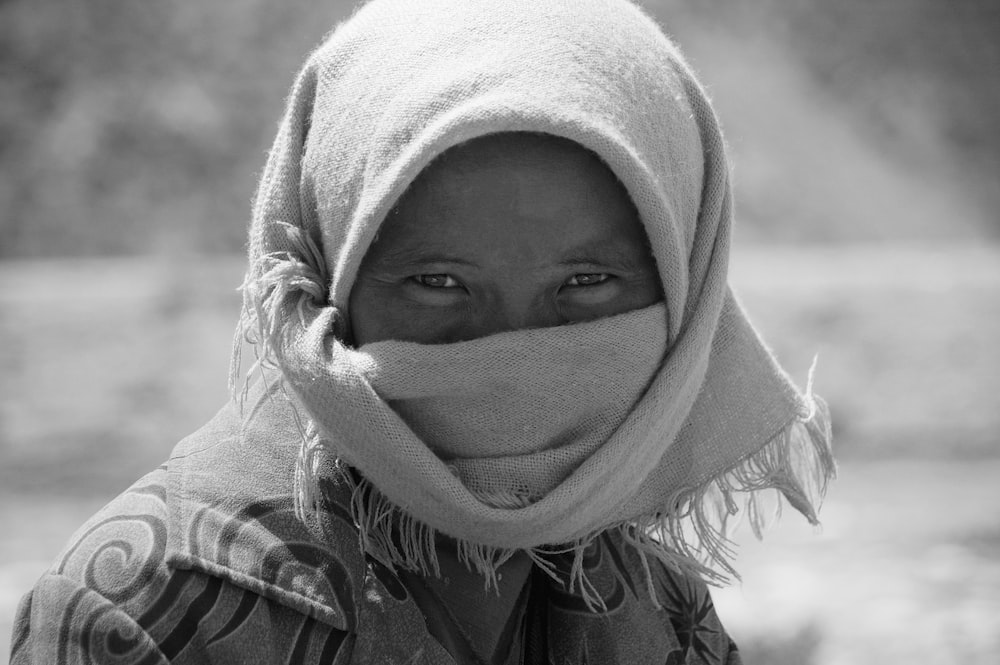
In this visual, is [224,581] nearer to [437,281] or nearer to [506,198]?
[437,281]

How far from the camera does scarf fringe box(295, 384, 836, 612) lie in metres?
1.71

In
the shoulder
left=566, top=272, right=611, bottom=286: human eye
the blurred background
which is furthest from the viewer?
the blurred background

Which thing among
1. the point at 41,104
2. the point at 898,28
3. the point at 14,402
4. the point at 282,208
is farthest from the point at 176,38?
the point at 282,208

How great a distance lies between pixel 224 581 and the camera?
1.61 meters

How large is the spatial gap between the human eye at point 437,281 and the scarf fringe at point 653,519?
0.27 meters

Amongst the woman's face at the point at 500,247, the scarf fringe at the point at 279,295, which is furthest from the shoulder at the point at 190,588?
the woman's face at the point at 500,247

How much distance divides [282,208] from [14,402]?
5333 millimetres

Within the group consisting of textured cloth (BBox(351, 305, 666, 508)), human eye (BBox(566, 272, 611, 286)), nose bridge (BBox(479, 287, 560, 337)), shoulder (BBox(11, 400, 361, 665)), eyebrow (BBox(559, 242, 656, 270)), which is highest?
eyebrow (BBox(559, 242, 656, 270))

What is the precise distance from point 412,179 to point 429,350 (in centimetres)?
22

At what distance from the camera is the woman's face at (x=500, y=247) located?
5.21 feet

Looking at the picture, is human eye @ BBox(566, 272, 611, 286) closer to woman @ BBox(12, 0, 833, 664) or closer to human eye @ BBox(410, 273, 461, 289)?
woman @ BBox(12, 0, 833, 664)

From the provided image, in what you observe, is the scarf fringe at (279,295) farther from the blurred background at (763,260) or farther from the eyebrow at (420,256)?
the blurred background at (763,260)

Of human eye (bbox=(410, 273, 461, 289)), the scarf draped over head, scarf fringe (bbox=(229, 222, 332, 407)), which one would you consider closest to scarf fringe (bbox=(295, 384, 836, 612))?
the scarf draped over head

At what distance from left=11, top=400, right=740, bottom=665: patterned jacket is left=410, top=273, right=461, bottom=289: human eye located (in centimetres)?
31
